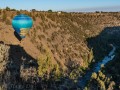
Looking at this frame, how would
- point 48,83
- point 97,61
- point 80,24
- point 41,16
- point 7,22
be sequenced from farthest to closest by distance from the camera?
point 80,24
point 41,16
point 97,61
point 7,22
point 48,83

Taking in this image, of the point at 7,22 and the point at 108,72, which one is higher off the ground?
the point at 7,22

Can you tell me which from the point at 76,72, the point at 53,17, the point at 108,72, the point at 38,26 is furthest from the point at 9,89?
the point at 53,17

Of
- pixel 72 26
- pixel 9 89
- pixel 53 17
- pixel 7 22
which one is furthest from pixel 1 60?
pixel 72 26

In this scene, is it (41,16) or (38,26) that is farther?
(41,16)

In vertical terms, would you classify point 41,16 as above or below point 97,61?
above

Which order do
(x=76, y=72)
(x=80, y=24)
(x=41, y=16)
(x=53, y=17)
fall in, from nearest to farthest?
(x=76, y=72)
(x=41, y=16)
(x=53, y=17)
(x=80, y=24)

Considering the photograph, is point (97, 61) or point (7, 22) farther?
point (97, 61)

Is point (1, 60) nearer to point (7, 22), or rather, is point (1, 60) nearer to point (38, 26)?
point (7, 22)

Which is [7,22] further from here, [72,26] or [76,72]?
[72,26]

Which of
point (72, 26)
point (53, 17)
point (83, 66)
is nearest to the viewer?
point (83, 66)
